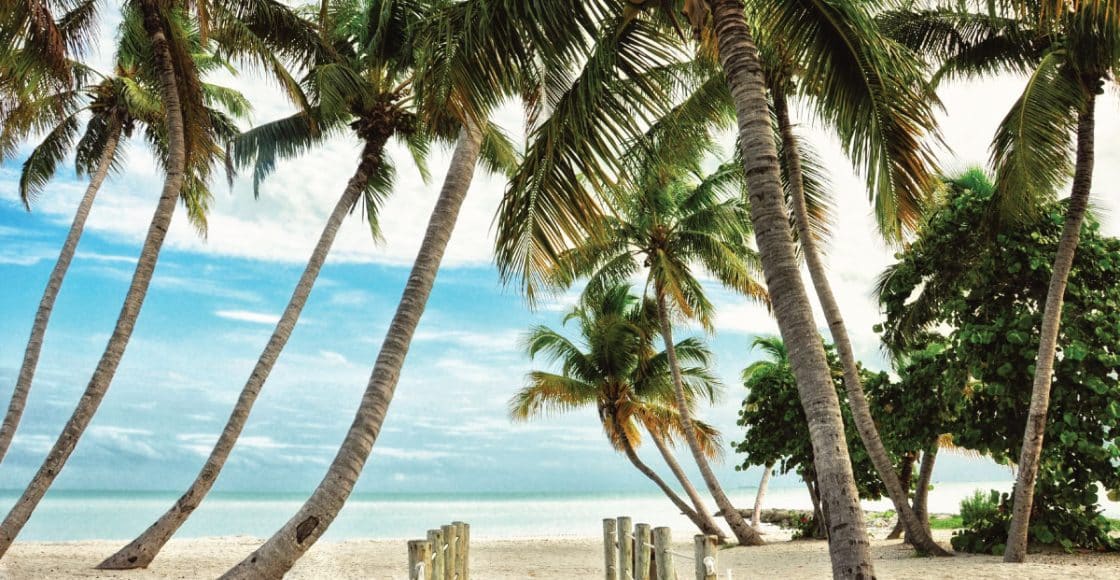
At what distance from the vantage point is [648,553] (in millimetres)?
6738

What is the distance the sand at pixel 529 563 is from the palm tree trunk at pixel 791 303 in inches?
150

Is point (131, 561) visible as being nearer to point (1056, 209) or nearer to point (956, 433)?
point (956, 433)

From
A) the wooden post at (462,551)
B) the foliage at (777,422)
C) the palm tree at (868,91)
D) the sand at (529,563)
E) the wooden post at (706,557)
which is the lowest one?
the sand at (529,563)

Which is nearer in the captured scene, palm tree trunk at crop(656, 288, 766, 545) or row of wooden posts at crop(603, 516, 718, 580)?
row of wooden posts at crop(603, 516, 718, 580)

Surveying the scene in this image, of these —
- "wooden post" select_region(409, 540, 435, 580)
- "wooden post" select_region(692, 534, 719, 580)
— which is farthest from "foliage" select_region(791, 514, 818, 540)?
"wooden post" select_region(692, 534, 719, 580)

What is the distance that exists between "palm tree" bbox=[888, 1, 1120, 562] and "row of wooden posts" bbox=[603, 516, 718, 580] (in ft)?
19.1

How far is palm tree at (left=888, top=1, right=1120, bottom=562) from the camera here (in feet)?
31.9

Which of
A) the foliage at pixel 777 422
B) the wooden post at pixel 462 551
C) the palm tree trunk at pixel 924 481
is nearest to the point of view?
the wooden post at pixel 462 551

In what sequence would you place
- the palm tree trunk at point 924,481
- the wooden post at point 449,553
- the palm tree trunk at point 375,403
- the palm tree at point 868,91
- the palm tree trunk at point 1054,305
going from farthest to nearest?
the palm tree trunk at point 924,481
the palm tree trunk at point 1054,305
the wooden post at point 449,553
the palm tree trunk at point 375,403
the palm tree at point 868,91

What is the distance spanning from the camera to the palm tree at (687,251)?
696 inches

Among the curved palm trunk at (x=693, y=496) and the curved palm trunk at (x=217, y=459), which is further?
the curved palm trunk at (x=693, y=496)

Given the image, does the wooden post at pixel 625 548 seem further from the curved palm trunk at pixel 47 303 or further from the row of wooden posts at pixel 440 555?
the curved palm trunk at pixel 47 303

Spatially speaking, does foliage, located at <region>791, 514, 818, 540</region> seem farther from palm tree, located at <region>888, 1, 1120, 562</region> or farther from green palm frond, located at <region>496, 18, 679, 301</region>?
green palm frond, located at <region>496, 18, 679, 301</region>

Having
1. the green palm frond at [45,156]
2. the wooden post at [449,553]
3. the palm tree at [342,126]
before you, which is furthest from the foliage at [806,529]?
the green palm frond at [45,156]
